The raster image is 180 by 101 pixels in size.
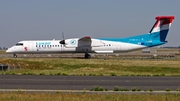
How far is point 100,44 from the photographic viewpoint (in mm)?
51969

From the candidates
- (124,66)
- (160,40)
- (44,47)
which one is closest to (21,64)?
(124,66)

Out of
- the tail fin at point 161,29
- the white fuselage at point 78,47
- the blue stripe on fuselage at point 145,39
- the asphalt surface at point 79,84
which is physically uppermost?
the tail fin at point 161,29

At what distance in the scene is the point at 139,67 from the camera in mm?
35344

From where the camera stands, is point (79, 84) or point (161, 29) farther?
point (161, 29)

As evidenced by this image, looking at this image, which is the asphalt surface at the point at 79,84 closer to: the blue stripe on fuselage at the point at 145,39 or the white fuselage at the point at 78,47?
the white fuselage at the point at 78,47

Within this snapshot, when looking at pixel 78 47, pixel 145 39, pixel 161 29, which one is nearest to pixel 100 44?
pixel 78 47

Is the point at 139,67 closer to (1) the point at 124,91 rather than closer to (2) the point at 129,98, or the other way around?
(1) the point at 124,91

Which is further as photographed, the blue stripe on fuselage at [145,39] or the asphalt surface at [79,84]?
the blue stripe on fuselage at [145,39]

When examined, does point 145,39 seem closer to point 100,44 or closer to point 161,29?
point 161,29

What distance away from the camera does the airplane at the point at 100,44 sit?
169 ft

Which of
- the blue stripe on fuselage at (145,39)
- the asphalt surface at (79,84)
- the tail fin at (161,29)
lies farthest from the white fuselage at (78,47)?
the asphalt surface at (79,84)

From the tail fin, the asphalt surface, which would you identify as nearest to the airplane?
the tail fin

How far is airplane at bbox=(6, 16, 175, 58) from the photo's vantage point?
51656mm

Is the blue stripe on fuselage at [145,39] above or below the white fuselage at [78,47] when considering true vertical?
above
